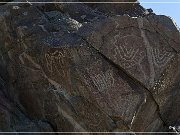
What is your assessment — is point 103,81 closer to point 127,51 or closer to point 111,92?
point 111,92

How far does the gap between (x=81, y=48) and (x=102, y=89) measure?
5.10 feet

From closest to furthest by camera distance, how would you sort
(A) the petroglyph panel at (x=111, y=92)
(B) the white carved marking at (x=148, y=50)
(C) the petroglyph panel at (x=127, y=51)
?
(A) the petroglyph panel at (x=111, y=92)
(C) the petroglyph panel at (x=127, y=51)
(B) the white carved marking at (x=148, y=50)

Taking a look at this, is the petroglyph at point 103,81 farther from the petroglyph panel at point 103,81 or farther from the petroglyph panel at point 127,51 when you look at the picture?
the petroglyph panel at point 127,51

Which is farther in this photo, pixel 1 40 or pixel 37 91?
pixel 1 40

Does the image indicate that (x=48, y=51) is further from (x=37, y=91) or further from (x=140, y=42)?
(x=140, y=42)

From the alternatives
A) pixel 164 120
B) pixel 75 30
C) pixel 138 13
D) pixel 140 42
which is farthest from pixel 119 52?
pixel 138 13

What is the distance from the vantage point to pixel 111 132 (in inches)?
518

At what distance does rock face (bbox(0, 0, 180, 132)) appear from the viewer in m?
13.4

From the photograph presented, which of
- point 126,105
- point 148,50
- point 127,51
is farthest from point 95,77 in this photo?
point 148,50

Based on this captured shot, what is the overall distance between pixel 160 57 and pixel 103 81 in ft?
7.78

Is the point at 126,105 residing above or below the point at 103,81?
below

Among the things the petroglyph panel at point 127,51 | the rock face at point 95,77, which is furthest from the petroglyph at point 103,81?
the petroglyph panel at point 127,51

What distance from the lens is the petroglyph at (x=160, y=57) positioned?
46.6ft

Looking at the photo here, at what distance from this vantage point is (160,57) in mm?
14305
